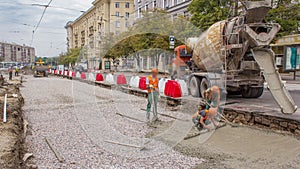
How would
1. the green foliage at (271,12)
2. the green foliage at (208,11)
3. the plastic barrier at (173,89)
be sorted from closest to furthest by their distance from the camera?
the plastic barrier at (173,89), the green foliage at (208,11), the green foliage at (271,12)

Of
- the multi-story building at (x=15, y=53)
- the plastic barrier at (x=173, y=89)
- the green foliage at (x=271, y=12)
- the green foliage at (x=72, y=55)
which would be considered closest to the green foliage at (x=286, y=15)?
the green foliage at (x=271, y=12)

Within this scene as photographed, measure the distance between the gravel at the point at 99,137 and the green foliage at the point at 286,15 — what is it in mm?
14003

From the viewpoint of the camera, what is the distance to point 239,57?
8.64 m

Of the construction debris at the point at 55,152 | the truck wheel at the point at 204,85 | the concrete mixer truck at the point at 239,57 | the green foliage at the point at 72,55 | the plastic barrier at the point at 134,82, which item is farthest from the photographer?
the green foliage at the point at 72,55

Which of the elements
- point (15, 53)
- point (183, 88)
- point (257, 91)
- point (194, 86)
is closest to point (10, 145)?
point (183, 88)

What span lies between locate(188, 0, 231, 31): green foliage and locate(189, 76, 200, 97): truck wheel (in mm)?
8423

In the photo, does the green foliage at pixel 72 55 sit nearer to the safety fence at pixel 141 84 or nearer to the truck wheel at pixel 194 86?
the safety fence at pixel 141 84

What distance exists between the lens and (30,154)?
16.7 feet

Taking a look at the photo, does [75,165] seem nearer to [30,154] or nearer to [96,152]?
[96,152]

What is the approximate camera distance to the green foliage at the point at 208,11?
62.1 ft

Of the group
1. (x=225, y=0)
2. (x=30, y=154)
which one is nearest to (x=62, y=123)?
(x=30, y=154)

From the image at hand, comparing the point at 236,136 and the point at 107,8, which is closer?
the point at 236,136

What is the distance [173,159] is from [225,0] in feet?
55.7

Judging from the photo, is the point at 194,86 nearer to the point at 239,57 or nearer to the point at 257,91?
the point at 257,91
